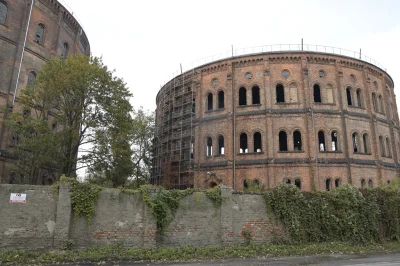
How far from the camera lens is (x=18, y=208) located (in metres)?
10.5

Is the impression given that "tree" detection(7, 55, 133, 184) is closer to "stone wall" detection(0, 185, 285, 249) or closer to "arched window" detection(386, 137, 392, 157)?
"stone wall" detection(0, 185, 285, 249)

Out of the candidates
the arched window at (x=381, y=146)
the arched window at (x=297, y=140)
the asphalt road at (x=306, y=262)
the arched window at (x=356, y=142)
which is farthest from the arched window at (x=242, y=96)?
the asphalt road at (x=306, y=262)

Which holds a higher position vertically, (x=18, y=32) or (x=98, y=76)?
(x=18, y=32)

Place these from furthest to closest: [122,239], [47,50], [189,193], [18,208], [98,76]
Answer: [47,50], [98,76], [189,193], [122,239], [18,208]

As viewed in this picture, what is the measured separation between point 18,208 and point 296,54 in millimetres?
22675

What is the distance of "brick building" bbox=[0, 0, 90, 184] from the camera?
2070 centimetres

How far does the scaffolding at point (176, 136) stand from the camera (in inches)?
1049

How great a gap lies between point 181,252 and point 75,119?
9.73 meters

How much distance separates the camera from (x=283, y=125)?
79.7ft

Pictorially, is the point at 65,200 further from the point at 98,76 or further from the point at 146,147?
the point at 146,147

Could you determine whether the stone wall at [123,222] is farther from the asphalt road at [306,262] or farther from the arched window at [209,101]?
the arched window at [209,101]

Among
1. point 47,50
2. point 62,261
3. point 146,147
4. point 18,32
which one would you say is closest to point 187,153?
point 146,147

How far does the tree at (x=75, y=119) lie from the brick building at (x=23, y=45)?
362 cm

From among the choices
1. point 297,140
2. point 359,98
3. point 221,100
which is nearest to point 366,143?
point 359,98
